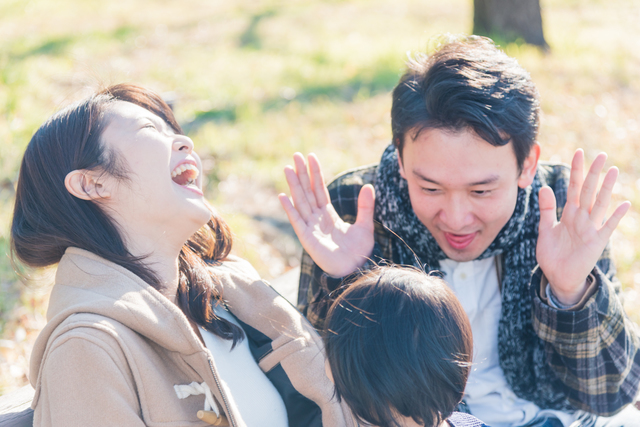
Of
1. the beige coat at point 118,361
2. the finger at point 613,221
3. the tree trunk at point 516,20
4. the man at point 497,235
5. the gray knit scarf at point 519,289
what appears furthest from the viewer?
the tree trunk at point 516,20

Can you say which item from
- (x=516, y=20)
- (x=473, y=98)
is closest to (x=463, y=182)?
(x=473, y=98)

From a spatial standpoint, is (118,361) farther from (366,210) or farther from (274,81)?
(274,81)

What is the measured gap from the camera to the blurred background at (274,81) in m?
4.24

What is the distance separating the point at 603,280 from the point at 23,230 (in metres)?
2.01

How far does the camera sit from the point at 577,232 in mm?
2049

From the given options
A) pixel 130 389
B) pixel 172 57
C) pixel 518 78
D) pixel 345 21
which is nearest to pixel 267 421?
pixel 130 389

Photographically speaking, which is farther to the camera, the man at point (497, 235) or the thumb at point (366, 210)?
the thumb at point (366, 210)

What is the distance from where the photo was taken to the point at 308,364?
1945 millimetres

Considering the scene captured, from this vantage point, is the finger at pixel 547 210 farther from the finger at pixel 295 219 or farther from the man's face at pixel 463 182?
the finger at pixel 295 219

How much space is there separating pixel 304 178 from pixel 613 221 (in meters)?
1.19

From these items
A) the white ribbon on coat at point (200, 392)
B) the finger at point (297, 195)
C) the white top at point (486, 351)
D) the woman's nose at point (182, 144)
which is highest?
the woman's nose at point (182, 144)

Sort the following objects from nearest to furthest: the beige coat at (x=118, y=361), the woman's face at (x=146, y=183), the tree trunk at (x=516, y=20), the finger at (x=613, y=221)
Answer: the beige coat at (x=118, y=361) → the woman's face at (x=146, y=183) → the finger at (x=613, y=221) → the tree trunk at (x=516, y=20)

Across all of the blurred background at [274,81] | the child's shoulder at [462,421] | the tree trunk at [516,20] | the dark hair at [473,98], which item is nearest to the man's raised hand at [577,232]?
the dark hair at [473,98]

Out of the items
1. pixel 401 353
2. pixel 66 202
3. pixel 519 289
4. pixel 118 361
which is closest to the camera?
pixel 401 353
